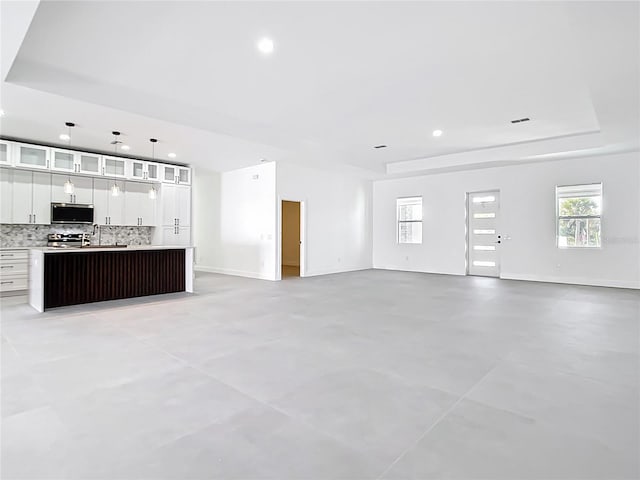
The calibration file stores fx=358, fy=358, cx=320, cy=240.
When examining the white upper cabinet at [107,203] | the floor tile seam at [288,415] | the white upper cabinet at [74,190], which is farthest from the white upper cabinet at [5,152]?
the floor tile seam at [288,415]

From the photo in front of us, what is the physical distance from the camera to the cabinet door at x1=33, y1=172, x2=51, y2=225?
6.73 metres

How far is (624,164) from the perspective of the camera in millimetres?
7414

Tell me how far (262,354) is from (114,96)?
3857mm

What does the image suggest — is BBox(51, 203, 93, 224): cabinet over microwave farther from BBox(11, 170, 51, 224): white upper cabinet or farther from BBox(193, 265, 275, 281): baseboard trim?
BBox(193, 265, 275, 281): baseboard trim

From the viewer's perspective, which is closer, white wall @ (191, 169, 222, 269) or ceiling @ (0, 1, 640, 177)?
ceiling @ (0, 1, 640, 177)

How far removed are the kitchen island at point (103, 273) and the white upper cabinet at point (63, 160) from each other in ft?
6.36

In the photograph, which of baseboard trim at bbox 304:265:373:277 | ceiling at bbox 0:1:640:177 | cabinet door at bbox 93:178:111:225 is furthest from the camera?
baseboard trim at bbox 304:265:373:277

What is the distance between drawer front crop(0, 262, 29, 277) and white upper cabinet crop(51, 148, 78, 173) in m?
1.86

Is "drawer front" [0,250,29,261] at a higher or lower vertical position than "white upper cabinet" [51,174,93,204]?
lower

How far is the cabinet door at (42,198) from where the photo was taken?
6.73m

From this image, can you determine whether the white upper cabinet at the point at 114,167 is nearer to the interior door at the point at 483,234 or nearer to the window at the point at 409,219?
the window at the point at 409,219

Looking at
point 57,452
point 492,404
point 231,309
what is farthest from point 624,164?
point 57,452

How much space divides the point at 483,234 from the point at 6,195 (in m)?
10.3

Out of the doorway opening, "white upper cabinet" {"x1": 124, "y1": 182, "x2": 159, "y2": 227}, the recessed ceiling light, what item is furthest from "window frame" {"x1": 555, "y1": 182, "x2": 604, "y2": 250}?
"white upper cabinet" {"x1": 124, "y1": 182, "x2": 159, "y2": 227}
